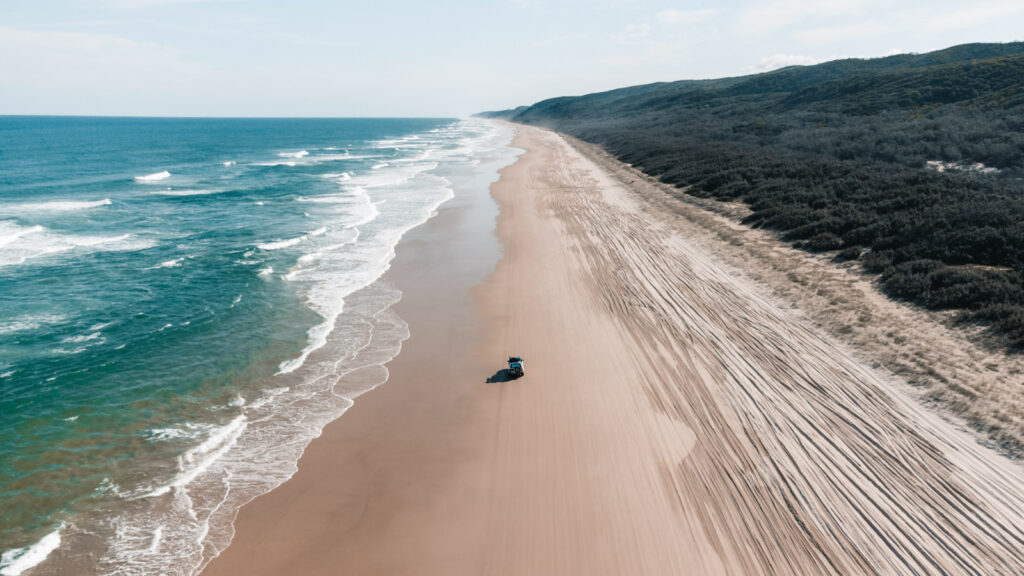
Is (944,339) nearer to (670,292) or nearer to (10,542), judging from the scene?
(670,292)

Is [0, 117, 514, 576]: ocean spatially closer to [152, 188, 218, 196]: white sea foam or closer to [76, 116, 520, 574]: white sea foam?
[76, 116, 520, 574]: white sea foam

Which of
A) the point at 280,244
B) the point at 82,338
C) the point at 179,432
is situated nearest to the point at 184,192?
the point at 280,244

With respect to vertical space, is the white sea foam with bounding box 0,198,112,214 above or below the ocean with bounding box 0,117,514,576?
above

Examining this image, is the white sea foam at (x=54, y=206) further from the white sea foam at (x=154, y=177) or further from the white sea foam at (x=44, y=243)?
the white sea foam at (x=154, y=177)

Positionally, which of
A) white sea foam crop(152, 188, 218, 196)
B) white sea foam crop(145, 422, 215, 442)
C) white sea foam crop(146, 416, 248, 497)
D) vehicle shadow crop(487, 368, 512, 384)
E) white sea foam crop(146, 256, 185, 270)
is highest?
white sea foam crop(152, 188, 218, 196)

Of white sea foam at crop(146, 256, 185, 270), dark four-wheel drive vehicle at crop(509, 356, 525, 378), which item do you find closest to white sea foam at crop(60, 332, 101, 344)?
white sea foam at crop(146, 256, 185, 270)

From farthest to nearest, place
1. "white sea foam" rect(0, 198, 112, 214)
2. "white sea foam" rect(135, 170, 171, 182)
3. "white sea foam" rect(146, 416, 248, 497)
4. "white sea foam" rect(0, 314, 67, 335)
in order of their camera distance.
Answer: "white sea foam" rect(135, 170, 171, 182)
"white sea foam" rect(0, 198, 112, 214)
"white sea foam" rect(0, 314, 67, 335)
"white sea foam" rect(146, 416, 248, 497)

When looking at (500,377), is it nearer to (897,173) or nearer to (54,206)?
(897,173)

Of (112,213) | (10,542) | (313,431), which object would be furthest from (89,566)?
(112,213)
